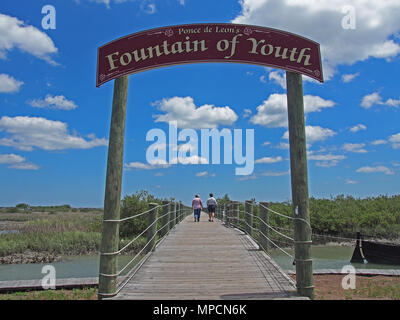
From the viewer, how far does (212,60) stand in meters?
6.08

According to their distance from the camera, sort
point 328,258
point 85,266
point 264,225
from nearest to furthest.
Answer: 1. point 264,225
2. point 85,266
3. point 328,258

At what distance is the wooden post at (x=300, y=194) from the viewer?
5.32m

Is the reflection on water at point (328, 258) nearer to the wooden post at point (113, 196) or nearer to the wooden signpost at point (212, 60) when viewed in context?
the wooden signpost at point (212, 60)

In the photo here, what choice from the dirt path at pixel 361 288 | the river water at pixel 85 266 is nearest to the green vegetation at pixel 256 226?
the river water at pixel 85 266

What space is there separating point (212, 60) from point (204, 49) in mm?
229

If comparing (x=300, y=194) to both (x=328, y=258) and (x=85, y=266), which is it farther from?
(x=328, y=258)

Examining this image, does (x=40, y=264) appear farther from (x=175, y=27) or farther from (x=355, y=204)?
(x=355, y=204)

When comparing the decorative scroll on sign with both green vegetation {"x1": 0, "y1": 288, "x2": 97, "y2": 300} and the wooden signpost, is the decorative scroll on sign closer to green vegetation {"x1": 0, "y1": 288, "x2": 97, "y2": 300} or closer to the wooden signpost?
the wooden signpost

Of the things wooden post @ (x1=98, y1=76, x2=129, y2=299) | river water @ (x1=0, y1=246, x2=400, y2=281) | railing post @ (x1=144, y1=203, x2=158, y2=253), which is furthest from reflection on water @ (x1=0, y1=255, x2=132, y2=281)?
wooden post @ (x1=98, y1=76, x2=129, y2=299)

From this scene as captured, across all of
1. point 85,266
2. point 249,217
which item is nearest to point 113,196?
point 249,217

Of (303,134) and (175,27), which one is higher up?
(175,27)
